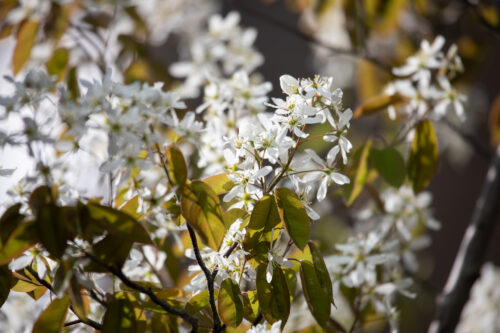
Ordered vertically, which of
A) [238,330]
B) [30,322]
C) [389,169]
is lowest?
[30,322]

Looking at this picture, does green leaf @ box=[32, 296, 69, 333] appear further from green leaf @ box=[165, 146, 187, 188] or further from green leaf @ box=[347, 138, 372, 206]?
green leaf @ box=[347, 138, 372, 206]

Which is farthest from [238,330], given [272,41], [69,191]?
[272,41]

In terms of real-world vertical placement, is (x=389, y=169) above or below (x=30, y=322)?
above

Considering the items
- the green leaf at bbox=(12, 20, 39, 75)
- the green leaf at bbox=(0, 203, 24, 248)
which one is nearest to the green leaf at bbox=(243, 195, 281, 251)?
the green leaf at bbox=(0, 203, 24, 248)

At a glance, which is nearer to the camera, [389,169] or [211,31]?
[389,169]

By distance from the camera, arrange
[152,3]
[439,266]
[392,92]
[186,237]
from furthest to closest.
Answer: [439,266] → [152,3] → [392,92] → [186,237]

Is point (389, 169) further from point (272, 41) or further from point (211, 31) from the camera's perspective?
point (272, 41)
